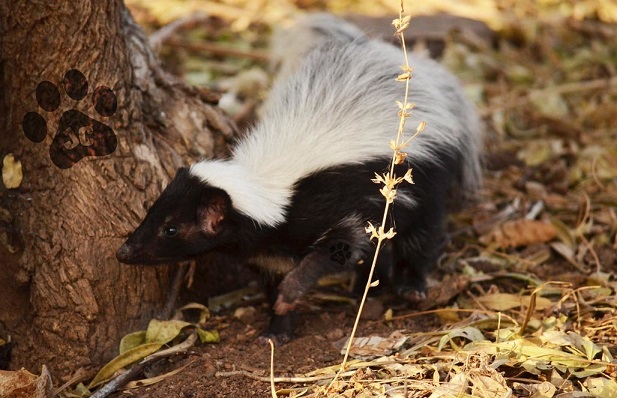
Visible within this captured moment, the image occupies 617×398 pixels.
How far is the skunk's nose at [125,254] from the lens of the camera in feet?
14.3

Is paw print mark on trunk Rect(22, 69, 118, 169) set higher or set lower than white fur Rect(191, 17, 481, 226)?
higher

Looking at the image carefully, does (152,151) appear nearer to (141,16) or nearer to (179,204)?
(179,204)

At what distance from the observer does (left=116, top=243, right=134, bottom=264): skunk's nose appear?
14.3 ft

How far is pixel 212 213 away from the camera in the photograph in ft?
15.1

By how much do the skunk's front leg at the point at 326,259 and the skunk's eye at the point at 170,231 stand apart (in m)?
0.69

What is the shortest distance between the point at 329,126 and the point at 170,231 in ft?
3.74

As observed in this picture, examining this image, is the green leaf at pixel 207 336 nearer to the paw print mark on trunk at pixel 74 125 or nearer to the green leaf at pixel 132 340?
the green leaf at pixel 132 340

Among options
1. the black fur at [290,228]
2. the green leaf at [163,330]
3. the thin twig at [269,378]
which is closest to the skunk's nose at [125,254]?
the black fur at [290,228]

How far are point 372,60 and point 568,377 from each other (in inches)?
95.5

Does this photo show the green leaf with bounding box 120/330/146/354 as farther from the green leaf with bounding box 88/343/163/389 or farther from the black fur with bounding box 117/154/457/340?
the black fur with bounding box 117/154/457/340

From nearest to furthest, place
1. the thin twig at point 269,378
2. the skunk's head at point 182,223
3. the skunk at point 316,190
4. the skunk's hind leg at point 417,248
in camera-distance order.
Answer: the thin twig at point 269,378, the skunk's head at point 182,223, the skunk at point 316,190, the skunk's hind leg at point 417,248

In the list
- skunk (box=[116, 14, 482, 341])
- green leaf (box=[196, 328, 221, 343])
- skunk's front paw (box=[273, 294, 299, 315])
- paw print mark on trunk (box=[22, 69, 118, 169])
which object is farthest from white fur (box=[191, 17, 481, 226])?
green leaf (box=[196, 328, 221, 343])

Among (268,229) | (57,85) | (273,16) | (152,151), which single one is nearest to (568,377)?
(268,229)

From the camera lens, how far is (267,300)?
5109mm
